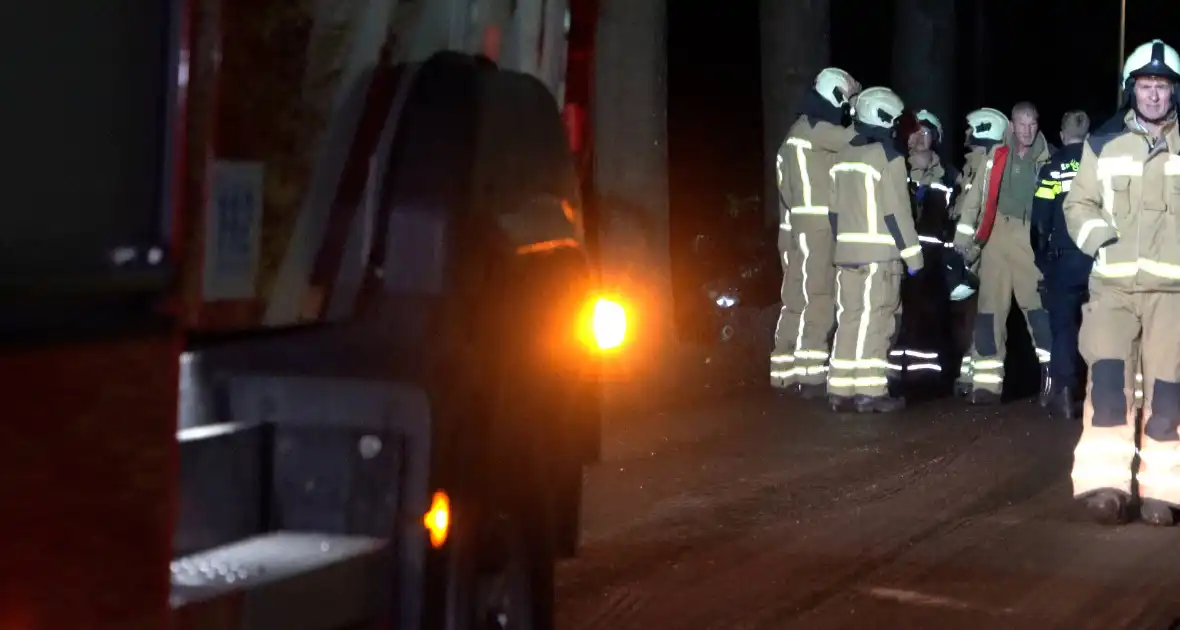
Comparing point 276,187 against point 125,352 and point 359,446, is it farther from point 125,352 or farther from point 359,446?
point 125,352

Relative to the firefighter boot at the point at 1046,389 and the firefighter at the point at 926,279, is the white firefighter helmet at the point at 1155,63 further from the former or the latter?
the firefighter at the point at 926,279

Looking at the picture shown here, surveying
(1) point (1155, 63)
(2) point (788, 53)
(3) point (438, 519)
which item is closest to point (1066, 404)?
(1) point (1155, 63)

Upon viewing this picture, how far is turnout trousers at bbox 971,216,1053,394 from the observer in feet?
36.6

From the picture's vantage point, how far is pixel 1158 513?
23.2 feet

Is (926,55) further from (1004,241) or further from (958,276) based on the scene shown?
(1004,241)

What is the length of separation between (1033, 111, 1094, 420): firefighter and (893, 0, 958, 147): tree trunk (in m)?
8.47

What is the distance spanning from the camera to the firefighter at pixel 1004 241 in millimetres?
11141

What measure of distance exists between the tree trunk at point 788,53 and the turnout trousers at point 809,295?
3.65 metres

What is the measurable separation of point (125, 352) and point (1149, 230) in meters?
5.58

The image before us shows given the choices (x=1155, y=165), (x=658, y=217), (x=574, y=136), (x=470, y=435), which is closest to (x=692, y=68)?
(x=658, y=217)

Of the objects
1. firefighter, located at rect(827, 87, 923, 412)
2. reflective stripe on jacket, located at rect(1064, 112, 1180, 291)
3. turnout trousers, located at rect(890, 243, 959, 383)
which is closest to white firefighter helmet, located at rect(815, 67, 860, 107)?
firefighter, located at rect(827, 87, 923, 412)

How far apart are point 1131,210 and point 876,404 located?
3.82 metres

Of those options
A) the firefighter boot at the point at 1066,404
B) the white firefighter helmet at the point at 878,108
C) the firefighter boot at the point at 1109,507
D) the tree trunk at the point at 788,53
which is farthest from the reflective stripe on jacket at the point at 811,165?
the firefighter boot at the point at 1109,507

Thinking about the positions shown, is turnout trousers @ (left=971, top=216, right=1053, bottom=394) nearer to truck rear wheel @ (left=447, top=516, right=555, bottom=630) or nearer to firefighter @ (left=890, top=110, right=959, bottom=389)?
firefighter @ (left=890, top=110, right=959, bottom=389)
